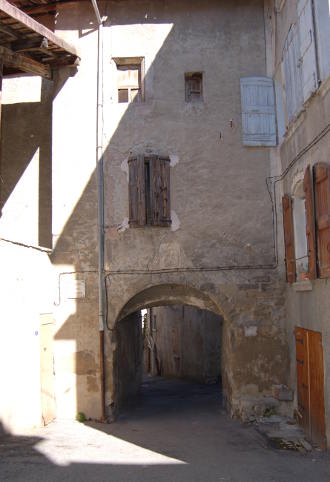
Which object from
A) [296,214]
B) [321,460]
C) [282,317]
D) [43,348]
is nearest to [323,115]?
[296,214]

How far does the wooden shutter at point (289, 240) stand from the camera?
9.95m

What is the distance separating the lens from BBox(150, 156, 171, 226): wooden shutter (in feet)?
35.7

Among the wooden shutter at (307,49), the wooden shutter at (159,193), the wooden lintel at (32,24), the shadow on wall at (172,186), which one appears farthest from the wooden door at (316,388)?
the wooden lintel at (32,24)

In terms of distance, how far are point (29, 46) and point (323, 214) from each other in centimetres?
658

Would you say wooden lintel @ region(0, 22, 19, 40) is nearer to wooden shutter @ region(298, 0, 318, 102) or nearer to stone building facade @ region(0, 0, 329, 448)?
stone building facade @ region(0, 0, 329, 448)

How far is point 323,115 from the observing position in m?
8.04

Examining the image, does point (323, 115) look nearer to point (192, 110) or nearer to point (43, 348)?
point (192, 110)

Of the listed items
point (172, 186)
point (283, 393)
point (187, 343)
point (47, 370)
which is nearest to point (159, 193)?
point (172, 186)

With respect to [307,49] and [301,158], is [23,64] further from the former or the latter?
[301,158]

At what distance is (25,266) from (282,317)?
16.5 ft

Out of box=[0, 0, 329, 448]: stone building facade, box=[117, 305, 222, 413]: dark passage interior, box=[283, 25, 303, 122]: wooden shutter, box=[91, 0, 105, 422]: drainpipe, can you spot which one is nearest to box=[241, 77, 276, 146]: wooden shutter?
box=[0, 0, 329, 448]: stone building facade

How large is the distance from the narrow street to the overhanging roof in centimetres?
710

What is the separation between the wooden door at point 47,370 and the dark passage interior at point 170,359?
1495mm

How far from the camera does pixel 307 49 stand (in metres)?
8.65
